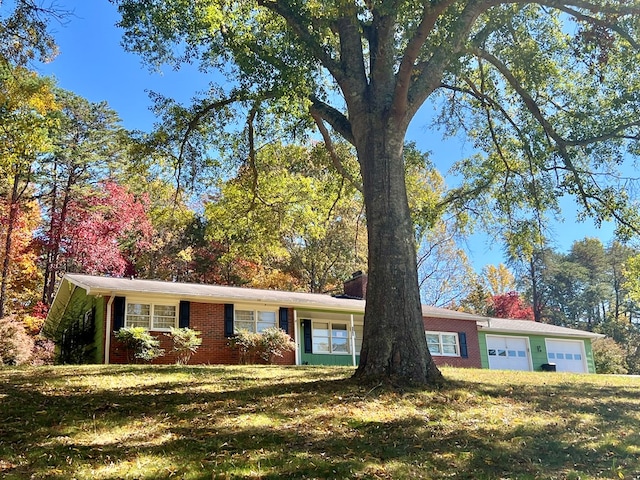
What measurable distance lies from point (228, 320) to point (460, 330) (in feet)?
33.6

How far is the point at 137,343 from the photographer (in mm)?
15008

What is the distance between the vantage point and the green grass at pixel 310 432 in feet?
14.9

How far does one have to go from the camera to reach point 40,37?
946 centimetres

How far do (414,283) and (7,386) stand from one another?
6.21 meters

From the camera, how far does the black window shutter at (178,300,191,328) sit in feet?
55.2

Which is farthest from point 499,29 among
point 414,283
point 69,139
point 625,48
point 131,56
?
point 69,139

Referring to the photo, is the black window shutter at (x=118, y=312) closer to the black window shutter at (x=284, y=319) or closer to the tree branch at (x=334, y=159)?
A: the black window shutter at (x=284, y=319)

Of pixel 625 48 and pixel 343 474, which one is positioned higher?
pixel 625 48

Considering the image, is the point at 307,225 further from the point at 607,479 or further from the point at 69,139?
the point at 69,139

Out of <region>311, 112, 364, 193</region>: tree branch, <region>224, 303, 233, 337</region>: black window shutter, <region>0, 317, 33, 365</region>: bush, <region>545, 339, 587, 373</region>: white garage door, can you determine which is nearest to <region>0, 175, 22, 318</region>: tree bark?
<region>0, 317, 33, 365</region>: bush

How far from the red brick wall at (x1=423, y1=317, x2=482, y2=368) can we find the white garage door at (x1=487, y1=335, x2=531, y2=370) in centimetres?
153

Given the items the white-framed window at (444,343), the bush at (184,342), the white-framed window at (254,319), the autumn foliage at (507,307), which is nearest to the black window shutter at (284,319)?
the white-framed window at (254,319)

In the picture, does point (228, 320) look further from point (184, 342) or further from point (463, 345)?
point (463, 345)

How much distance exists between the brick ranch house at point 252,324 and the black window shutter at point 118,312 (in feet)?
0.09
